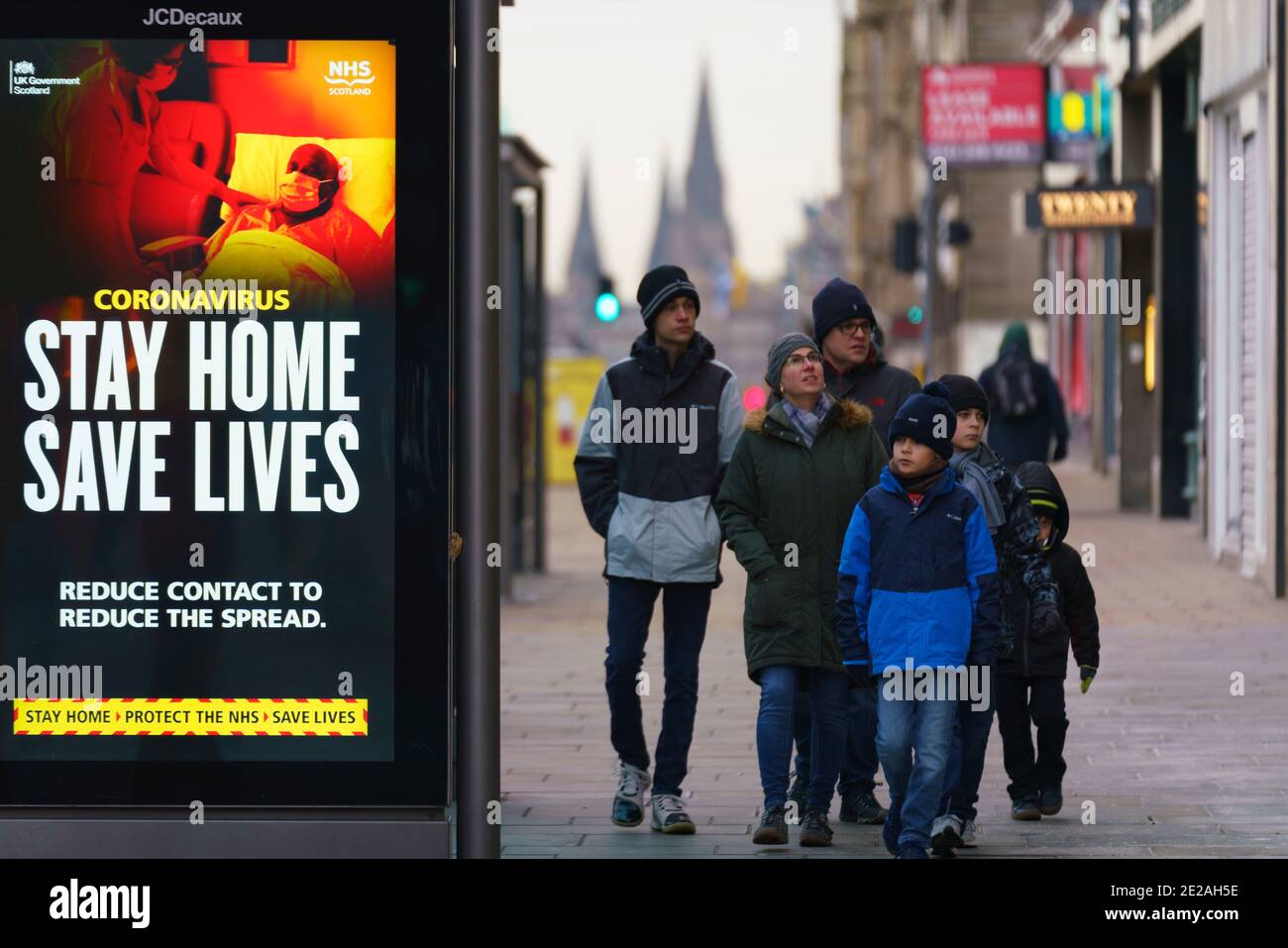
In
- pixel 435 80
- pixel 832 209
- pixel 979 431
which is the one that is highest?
pixel 832 209

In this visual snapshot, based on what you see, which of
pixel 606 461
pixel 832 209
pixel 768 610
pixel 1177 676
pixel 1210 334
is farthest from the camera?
pixel 832 209

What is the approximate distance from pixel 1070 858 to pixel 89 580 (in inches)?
115

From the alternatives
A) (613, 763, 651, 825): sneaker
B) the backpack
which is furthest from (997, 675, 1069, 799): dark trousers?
the backpack

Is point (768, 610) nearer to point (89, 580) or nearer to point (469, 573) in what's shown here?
point (469, 573)

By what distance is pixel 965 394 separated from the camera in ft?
25.6

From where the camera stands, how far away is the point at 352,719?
6.50m

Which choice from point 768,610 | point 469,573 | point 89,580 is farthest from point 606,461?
point 89,580

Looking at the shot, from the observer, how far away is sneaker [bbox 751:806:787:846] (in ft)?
23.9

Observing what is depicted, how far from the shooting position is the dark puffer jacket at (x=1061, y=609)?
26.0 feet

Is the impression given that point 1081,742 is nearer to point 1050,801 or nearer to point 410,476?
point 1050,801

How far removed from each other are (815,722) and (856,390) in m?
1.31

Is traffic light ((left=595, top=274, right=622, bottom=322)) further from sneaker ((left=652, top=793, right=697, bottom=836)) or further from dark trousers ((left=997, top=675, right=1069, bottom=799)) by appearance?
sneaker ((left=652, top=793, right=697, bottom=836))
